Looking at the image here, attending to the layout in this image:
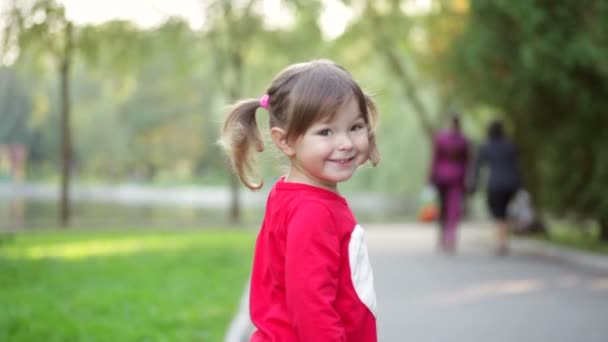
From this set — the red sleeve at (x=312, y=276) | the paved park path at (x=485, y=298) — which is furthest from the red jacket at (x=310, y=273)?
the paved park path at (x=485, y=298)

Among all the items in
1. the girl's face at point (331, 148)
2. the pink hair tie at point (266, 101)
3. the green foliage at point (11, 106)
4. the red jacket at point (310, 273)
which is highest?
the pink hair tie at point (266, 101)

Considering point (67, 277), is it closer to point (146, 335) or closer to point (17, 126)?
point (146, 335)

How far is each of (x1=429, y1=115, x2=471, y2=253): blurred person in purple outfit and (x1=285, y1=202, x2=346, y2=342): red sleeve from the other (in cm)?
1058

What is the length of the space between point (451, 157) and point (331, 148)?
10632 millimetres

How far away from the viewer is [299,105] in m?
2.70

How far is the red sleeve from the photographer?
2.52m

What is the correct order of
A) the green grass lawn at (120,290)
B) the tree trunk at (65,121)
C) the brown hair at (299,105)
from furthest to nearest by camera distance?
the tree trunk at (65,121) < the green grass lawn at (120,290) < the brown hair at (299,105)

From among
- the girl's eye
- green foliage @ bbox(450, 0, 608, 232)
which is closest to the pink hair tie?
the girl's eye

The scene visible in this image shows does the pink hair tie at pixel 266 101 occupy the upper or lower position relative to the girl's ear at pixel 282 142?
upper

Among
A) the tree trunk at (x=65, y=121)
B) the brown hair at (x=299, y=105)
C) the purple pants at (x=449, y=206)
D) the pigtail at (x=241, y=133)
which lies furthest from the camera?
the tree trunk at (x=65, y=121)

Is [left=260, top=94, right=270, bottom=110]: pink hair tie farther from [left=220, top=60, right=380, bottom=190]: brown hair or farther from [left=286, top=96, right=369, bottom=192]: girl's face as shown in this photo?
[left=286, top=96, right=369, bottom=192]: girl's face

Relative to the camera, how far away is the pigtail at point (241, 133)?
118 inches

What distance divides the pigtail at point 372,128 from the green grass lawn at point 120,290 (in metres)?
3.68

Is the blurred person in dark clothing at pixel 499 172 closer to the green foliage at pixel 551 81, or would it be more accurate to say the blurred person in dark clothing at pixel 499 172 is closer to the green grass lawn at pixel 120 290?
the green foliage at pixel 551 81
